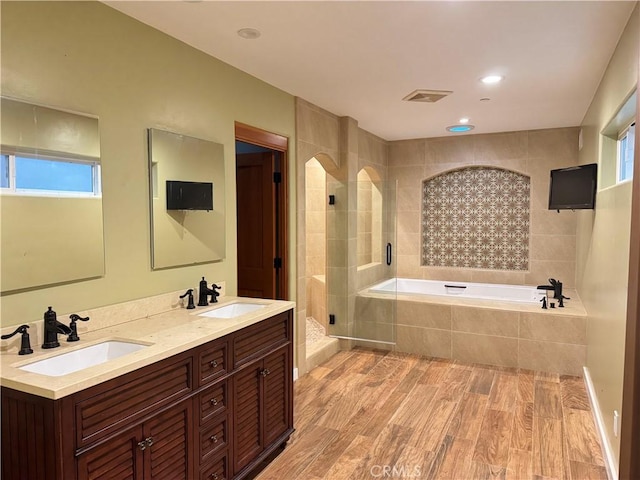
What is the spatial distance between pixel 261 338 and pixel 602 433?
7.56 feet

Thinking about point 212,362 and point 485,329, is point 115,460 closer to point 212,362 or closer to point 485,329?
point 212,362

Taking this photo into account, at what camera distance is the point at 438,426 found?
3125 millimetres

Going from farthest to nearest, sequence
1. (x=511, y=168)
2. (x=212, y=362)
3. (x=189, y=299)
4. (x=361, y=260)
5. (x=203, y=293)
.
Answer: (x=511, y=168) → (x=361, y=260) → (x=203, y=293) → (x=189, y=299) → (x=212, y=362)

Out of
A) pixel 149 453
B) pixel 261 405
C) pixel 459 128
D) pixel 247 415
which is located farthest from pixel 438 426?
pixel 459 128

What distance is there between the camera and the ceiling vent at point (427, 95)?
3.68 metres

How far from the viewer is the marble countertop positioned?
1.48 m

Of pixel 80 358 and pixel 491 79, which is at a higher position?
pixel 491 79

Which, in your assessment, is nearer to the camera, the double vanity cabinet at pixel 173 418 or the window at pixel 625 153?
the double vanity cabinet at pixel 173 418

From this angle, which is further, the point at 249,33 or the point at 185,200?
the point at 185,200

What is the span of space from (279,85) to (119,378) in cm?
262

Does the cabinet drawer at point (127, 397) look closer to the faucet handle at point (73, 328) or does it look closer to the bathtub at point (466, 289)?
the faucet handle at point (73, 328)

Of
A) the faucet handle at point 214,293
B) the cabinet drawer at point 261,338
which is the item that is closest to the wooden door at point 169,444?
the cabinet drawer at point 261,338

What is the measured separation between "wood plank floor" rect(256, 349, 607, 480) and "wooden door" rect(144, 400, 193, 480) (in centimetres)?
74

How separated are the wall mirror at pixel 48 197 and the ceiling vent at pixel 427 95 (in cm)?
261
